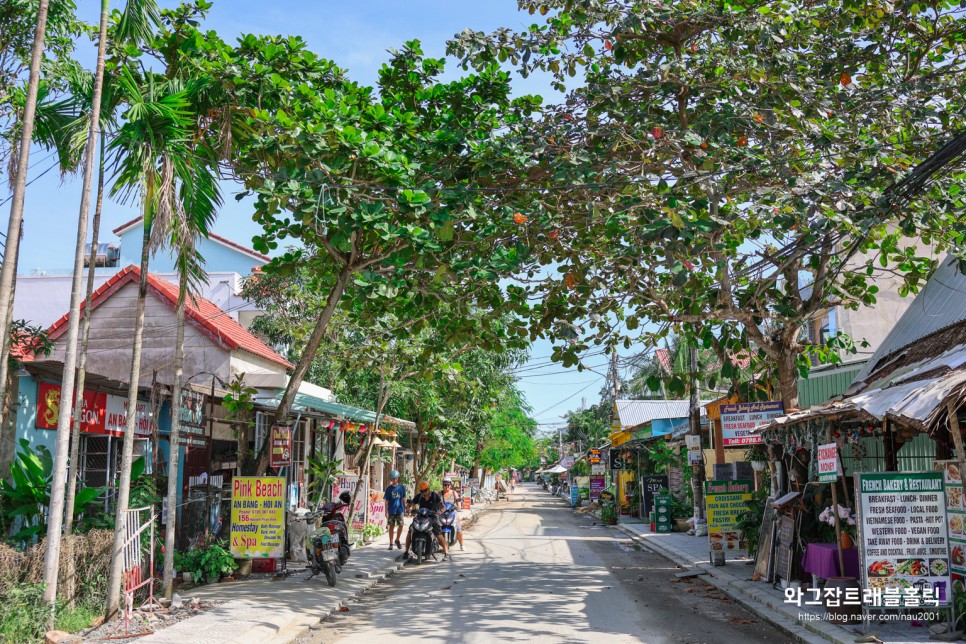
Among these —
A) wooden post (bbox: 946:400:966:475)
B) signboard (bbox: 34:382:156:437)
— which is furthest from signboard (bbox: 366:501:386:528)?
wooden post (bbox: 946:400:966:475)

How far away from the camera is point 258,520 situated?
13.2 metres

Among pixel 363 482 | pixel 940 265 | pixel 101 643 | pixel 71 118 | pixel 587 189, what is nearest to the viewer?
pixel 101 643

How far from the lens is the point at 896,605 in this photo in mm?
8977

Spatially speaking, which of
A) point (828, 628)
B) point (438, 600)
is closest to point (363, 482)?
point (438, 600)

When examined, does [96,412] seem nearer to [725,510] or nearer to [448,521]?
[448,521]

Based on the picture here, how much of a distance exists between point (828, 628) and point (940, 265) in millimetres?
8895

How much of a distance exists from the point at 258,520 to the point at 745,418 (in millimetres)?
8266

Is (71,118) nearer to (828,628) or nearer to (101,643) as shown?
(101,643)

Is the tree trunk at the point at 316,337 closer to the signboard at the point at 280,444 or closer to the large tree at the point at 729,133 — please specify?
the signboard at the point at 280,444

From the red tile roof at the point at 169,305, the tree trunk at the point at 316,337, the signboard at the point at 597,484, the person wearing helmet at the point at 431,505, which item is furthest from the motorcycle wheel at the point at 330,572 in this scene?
the signboard at the point at 597,484

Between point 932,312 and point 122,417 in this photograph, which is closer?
point 122,417

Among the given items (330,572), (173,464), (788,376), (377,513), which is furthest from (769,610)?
(377,513)

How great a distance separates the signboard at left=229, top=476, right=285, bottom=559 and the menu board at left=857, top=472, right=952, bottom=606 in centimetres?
849

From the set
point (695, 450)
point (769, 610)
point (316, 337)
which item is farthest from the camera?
point (695, 450)
